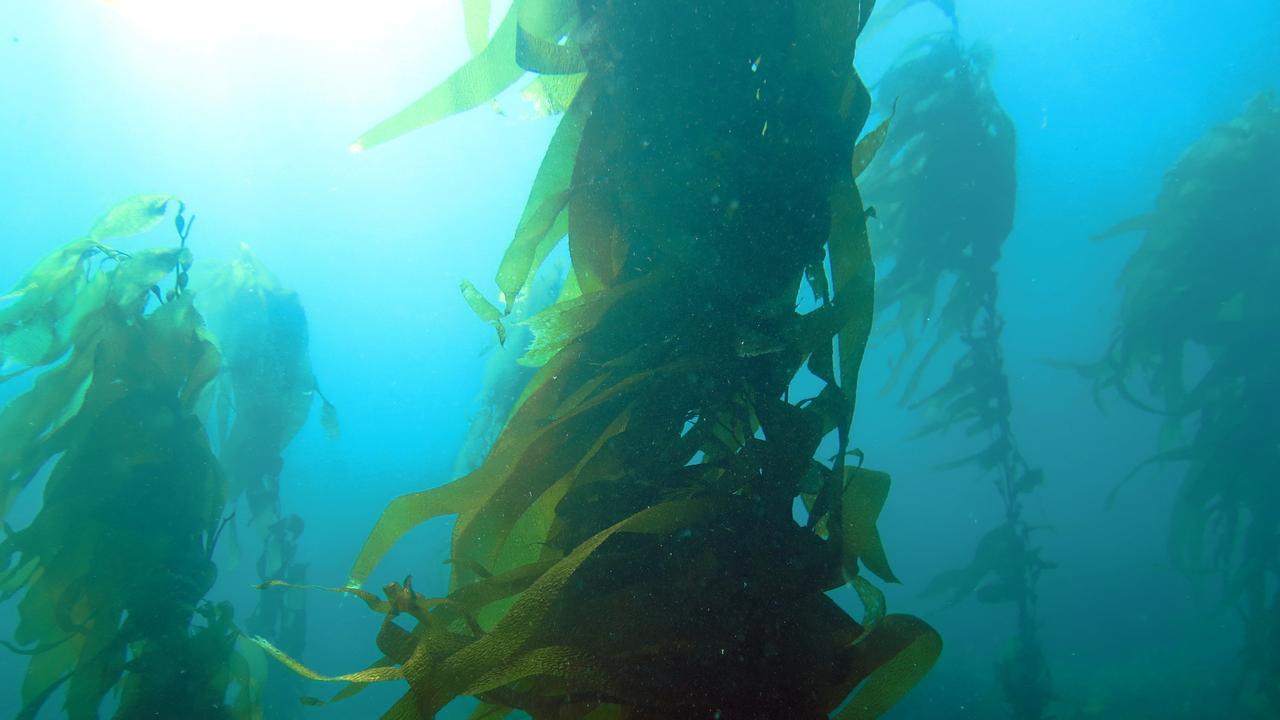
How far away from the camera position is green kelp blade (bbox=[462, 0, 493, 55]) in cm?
135

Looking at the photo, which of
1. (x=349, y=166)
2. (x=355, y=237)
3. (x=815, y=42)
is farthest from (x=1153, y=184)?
(x=355, y=237)

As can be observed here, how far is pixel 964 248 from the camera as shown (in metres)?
4.93

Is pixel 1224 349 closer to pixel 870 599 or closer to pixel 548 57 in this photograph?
pixel 870 599

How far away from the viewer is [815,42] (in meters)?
1.05

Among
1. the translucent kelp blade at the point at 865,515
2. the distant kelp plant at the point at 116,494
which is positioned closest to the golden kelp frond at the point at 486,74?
the translucent kelp blade at the point at 865,515

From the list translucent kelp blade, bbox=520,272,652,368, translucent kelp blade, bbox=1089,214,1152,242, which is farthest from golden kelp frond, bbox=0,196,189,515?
translucent kelp blade, bbox=1089,214,1152,242

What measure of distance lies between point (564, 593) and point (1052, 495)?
63.5 meters

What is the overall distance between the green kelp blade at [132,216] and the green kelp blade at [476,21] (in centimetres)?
177

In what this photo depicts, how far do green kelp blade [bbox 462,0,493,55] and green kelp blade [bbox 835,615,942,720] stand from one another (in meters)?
1.51

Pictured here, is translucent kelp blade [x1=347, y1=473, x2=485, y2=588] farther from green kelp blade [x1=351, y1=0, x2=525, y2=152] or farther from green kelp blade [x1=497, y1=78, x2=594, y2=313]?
green kelp blade [x1=351, y1=0, x2=525, y2=152]

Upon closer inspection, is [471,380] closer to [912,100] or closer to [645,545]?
[912,100]

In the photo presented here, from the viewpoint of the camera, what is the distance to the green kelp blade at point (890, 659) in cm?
90

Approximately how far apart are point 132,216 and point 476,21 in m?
1.98

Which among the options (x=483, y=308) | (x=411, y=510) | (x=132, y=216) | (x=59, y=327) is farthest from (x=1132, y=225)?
(x=59, y=327)
